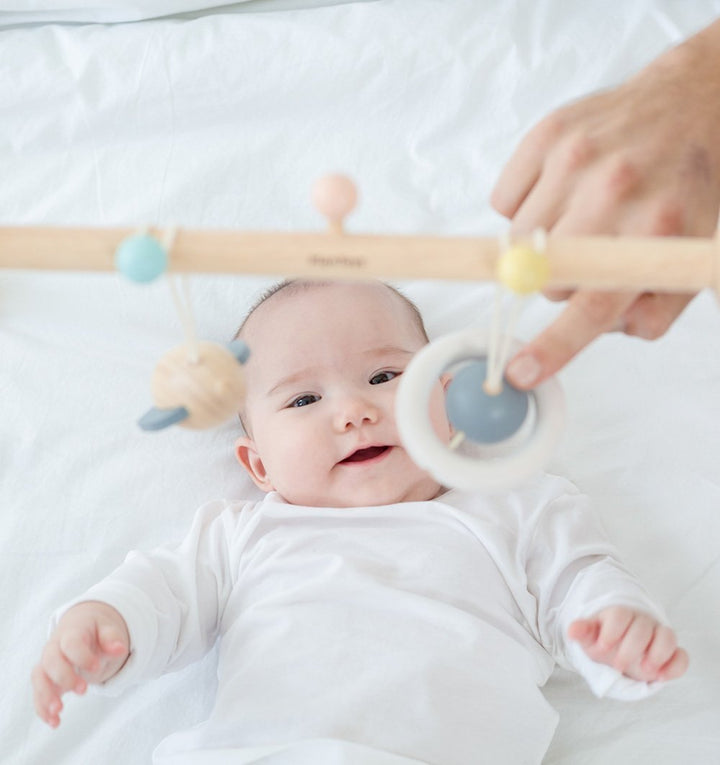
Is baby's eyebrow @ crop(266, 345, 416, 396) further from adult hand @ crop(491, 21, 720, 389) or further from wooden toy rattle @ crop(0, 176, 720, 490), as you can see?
wooden toy rattle @ crop(0, 176, 720, 490)

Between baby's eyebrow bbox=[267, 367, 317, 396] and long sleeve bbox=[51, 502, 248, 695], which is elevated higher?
baby's eyebrow bbox=[267, 367, 317, 396]

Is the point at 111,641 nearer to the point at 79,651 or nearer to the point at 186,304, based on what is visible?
the point at 79,651

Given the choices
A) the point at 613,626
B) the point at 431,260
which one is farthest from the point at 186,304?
the point at 613,626

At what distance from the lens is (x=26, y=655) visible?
3.52ft

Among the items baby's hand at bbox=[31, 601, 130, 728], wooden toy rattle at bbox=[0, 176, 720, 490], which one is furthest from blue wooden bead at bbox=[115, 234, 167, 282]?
baby's hand at bbox=[31, 601, 130, 728]

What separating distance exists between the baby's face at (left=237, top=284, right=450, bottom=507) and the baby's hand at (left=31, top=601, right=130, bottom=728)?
0.25 meters

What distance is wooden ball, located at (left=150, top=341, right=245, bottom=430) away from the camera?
0.67 m

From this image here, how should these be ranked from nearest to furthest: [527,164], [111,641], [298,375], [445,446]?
1. [445,446]
2. [527,164]
3. [111,641]
4. [298,375]

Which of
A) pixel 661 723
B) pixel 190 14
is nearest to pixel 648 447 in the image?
pixel 661 723

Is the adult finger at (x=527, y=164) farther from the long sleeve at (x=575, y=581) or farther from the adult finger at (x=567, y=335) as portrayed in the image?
the long sleeve at (x=575, y=581)

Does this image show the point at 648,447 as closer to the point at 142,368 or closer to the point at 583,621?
the point at 583,621

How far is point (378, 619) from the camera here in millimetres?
970

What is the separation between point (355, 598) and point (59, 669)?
0.92 ft

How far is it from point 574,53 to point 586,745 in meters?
0.99
